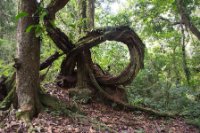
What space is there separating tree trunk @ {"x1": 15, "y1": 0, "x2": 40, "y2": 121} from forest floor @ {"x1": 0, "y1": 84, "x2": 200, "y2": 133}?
0.25 metres

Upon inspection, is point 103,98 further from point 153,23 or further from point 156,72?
point 153,23

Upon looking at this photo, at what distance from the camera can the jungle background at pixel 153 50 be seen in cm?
880

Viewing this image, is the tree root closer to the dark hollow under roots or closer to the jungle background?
the dark hollow under roots

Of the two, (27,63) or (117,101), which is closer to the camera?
(27,63)

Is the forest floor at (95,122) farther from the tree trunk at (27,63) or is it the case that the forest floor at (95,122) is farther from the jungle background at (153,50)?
the jungle background at (153,50)

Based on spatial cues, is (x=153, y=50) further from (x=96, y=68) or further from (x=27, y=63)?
(x=27, y=63)

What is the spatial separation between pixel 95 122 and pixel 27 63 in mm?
1632

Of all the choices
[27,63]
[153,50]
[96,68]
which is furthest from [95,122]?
[153,50]

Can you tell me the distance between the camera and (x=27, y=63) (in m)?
5.02

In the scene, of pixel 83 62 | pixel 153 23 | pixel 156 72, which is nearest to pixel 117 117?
pixel 83 62

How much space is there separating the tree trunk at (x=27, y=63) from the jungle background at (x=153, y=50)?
306cm

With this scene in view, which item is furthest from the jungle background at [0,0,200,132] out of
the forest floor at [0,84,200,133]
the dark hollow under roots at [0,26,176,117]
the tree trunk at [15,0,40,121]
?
the tree trunk at [15,0,40,121]

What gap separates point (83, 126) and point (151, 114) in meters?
2.42

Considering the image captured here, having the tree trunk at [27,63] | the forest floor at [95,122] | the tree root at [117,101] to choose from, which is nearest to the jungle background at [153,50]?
the tree root at [117,101]
